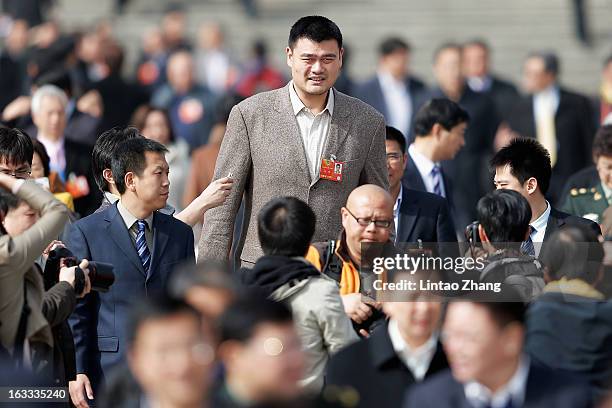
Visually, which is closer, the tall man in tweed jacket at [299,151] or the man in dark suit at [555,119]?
the tall man in tweed jacket at [299,151]

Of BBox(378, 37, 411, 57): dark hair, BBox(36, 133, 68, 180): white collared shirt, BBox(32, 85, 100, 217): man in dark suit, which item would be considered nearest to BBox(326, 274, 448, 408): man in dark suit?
BBox(32, 85, 100, 217): man in dark suit

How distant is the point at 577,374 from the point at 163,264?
228 cm

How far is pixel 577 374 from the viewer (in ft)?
21.3

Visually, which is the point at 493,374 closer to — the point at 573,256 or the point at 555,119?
the point at 573,256

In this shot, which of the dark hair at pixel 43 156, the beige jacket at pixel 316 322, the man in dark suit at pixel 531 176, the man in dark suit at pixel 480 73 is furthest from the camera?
the man in dark suit at pixel 480 73

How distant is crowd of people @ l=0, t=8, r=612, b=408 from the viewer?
5555 millimetres

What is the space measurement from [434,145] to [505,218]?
321 centimetres

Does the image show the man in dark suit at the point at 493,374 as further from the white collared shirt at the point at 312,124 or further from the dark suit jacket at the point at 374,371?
the white collared shirt at the point at 312,124

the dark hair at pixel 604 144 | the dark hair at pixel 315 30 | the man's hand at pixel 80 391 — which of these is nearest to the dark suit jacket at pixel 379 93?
the dark hair at pixel 604 144

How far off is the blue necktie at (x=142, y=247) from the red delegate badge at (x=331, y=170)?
99cm

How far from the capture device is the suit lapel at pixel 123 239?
7.84 metres

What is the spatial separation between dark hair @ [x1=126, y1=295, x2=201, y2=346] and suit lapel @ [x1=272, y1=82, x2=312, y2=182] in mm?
3001

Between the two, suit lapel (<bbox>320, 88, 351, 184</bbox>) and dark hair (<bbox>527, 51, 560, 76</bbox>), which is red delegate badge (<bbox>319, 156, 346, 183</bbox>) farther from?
dark hair (<bbox>527, 51, 560, 76</bbox>)

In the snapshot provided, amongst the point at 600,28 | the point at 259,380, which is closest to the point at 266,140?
the point at 259,380
